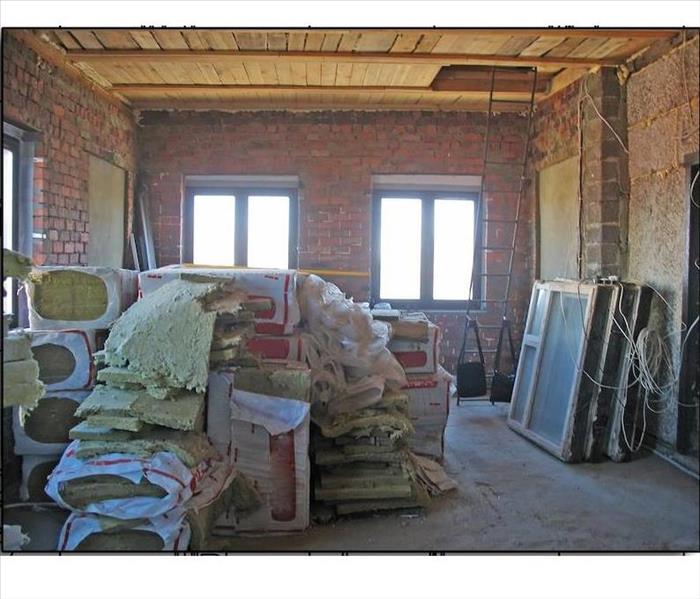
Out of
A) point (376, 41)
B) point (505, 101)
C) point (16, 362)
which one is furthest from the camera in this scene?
point (505, 101)

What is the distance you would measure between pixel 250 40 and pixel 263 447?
1350 mm

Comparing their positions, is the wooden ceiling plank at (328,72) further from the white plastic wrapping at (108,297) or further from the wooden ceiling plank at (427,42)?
the white plastic wrapping at (108,297)

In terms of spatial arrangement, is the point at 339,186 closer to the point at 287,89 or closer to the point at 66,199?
the point at 287,89

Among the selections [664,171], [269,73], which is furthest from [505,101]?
[664,171]

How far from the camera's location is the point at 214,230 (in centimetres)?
268

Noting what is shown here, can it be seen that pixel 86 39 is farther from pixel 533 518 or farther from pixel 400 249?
pixel 533 518

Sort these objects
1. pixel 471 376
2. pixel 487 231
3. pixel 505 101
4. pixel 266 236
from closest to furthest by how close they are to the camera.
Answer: pixel 266 236 < pixel 505 101 < pixel 487 231 < pixel 471 376

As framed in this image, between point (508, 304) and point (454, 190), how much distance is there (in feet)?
2.62

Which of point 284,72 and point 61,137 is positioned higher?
point 284,72

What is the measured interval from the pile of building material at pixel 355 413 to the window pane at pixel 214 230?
0.37 metres

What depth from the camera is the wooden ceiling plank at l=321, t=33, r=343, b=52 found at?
77.5 inches

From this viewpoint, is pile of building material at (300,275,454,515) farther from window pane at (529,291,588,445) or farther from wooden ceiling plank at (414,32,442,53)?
wooden ceiling plank at (414,32,442,53)

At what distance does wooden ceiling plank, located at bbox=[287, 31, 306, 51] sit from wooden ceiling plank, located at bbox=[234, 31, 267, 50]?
92mm

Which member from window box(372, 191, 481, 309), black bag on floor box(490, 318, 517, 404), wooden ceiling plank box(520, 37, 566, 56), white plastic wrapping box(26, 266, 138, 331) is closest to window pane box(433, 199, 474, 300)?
window box(372, 191, 481, 309)
